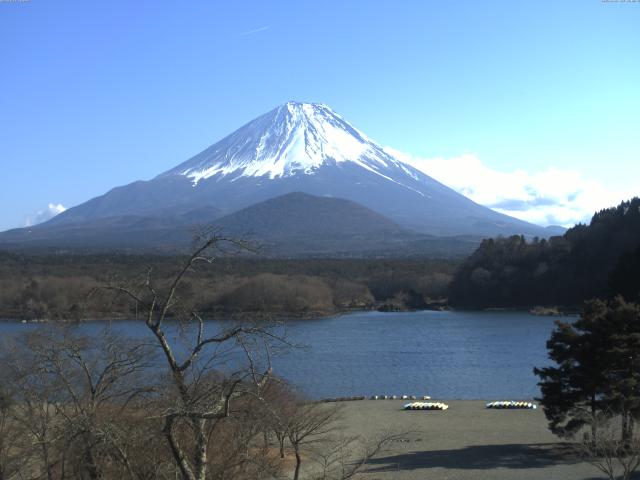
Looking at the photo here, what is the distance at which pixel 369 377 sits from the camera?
20.3 m

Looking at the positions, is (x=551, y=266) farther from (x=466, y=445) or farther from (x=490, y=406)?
(x=466, y=445)

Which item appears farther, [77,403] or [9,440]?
[9,440]

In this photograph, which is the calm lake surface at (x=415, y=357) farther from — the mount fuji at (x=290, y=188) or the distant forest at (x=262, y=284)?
the mount fuji at (x=290, y=188)

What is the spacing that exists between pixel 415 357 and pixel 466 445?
12.0 m

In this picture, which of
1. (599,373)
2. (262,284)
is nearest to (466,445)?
(599,373)

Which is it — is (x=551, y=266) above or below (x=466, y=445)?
above

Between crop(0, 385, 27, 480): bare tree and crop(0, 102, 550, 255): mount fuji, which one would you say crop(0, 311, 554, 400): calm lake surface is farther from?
crop(0, 102, 550, 255): mount fuji

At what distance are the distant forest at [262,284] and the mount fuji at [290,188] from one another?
148 ft

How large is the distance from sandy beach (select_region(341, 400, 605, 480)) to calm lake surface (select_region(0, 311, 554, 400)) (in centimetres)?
213

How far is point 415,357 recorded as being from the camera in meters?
23.9

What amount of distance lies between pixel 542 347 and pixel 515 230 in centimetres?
9080

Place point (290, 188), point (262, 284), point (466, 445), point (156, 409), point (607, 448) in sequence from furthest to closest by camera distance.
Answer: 1. point (290, 188)
2. point (262, 284)
3. point (466, 445)
4. point (607, 448)
5. point (156, 409)

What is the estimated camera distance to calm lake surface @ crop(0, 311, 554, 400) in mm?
18531

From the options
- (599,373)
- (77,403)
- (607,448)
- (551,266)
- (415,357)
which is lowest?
(415,357)
